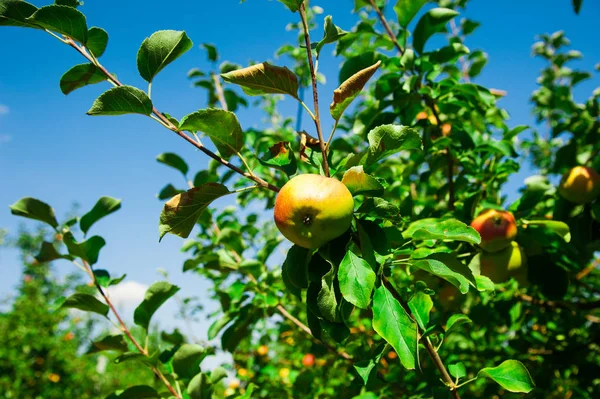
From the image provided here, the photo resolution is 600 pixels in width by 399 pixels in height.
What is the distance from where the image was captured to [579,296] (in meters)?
2.96

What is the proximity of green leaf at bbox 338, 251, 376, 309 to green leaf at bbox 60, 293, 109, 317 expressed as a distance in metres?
1.01

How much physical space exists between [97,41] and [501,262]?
1.48 metres

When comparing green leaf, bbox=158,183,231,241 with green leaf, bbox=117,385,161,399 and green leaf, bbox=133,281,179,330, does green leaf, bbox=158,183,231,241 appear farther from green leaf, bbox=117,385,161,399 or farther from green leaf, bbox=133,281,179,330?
green leaf, bbox=117,385,161,399

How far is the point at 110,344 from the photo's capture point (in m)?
1.59

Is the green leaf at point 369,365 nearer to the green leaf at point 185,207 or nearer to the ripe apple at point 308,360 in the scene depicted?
the green leaf at point 185,207

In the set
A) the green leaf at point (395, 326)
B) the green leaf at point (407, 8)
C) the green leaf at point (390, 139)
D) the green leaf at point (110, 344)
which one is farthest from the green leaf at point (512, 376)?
the green leaf at point (407, 8)

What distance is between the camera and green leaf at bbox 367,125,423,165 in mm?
1065

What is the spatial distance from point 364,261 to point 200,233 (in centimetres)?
176

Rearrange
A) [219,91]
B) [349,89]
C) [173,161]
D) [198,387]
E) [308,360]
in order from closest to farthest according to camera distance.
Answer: [349,89], [198,387], [173,161], [219,91], [308,360]

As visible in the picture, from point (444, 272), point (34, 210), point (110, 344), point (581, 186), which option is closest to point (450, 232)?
point (444, 272)

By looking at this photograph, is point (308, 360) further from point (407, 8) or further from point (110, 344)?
point (407, 8)

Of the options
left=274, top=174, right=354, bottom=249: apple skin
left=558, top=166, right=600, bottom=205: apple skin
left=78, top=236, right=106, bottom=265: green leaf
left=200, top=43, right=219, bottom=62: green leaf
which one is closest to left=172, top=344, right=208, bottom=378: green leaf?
left=78, top=236, right=106, bottom=265: green leaf

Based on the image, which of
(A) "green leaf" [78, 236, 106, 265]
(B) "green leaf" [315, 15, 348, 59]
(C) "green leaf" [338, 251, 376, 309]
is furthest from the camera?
(A) "green leaf" [78, 236, 106, 265]

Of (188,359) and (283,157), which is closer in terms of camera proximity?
(283,157)
